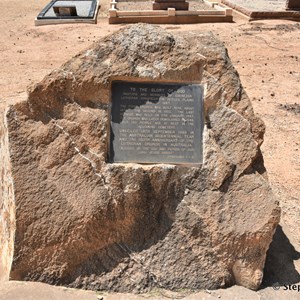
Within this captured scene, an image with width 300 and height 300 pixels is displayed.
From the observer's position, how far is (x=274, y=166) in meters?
5.50

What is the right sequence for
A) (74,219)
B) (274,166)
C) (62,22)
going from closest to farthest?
(74,219) < (274,166) < (62,22)

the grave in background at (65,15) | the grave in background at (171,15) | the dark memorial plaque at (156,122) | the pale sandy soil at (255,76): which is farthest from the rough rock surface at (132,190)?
the grave in background at (65,15)

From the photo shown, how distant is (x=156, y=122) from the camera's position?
3.37 m

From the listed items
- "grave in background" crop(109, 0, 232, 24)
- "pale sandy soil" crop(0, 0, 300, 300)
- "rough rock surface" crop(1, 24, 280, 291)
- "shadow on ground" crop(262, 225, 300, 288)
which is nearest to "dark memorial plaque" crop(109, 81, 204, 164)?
"rough rock surface" crop(1, 24, 280, 291)

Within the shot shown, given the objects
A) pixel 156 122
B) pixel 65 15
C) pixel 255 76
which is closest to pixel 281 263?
pixel 156 122

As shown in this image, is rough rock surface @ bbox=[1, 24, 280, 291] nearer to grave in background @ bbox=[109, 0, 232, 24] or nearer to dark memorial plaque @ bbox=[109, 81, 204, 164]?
dark memorial plaque @ bbox=[109, 81, 204, 164]

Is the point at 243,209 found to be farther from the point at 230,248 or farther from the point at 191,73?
the point at 191,73

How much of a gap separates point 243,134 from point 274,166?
7.86ft

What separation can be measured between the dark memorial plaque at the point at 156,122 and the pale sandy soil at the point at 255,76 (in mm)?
846

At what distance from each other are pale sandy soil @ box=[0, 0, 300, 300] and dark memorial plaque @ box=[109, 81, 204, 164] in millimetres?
846

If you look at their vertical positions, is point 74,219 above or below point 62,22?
below

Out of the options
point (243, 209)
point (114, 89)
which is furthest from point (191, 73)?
point (243, 209)

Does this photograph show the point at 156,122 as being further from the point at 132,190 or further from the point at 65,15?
the point at 65,15

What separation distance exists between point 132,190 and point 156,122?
0.59 metres
